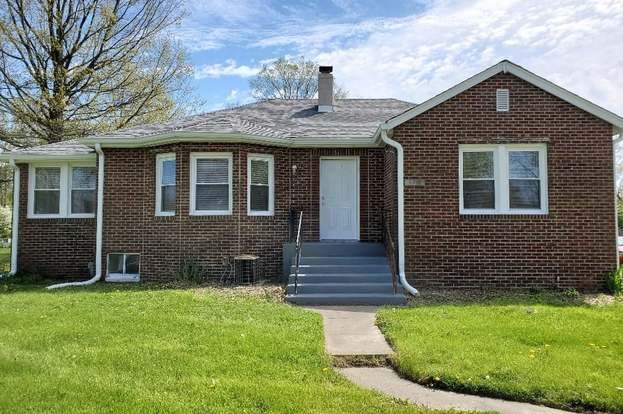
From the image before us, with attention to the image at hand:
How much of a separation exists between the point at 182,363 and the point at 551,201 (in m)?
8.45

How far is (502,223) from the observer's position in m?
10.5

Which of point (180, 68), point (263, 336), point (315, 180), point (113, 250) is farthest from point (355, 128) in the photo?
point (180, 68)

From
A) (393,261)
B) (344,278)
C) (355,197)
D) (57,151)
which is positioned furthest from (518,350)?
(57,151)

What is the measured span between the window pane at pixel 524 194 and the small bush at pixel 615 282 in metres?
2.08

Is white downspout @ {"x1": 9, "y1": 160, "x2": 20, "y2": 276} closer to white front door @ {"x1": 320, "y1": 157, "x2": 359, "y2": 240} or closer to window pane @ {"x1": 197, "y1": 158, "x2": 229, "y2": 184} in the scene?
window pane @ {"x1": 197, "y1": 158, "x2": 229, "y2": 184}

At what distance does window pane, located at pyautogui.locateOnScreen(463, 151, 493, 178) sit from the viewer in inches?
424

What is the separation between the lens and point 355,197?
12.7 meters

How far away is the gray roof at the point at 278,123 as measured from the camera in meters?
11.9

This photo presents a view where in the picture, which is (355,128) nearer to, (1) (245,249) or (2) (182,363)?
(1) (245,249)

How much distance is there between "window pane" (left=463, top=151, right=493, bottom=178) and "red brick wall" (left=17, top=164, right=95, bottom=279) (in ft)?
31.5

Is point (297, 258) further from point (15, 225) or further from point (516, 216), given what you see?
point (15, 225)

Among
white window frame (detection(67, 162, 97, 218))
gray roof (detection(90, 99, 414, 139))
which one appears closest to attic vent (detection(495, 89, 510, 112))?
gray roof (detection(90, 99, 414, 139))

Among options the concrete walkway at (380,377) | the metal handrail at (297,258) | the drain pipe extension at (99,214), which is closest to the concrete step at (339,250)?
the metal handrail at (297,258)

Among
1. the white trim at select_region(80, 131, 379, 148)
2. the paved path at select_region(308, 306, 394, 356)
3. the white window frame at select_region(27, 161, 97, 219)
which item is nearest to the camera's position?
the paved path at select_region(308, 306, 394, 356)
